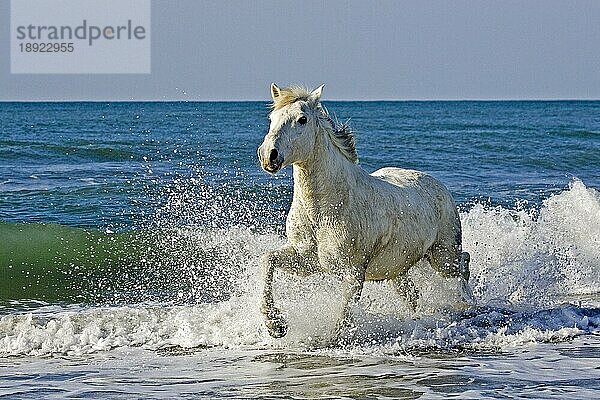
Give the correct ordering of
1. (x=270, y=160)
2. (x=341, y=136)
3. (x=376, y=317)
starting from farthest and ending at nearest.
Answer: (x=376, y=317)
(x=341, y=136)
(x=270, y=160)

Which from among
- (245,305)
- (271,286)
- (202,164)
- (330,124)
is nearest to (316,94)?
(330,124)

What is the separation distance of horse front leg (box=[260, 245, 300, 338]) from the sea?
6.7 inches

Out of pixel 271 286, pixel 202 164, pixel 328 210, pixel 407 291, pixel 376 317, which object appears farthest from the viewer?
pixel 202 164

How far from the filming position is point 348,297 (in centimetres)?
696

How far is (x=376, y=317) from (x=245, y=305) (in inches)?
43.4

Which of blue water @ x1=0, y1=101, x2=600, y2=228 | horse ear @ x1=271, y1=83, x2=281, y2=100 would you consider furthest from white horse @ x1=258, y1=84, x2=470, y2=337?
blue water @ x1=0, y1=101, x2=600, y2=228

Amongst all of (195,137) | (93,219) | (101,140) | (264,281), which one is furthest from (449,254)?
(195,137)

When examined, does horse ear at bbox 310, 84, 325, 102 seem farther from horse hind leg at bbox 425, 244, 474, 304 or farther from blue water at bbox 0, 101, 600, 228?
blue water at bbox 0, 101, 600, 228

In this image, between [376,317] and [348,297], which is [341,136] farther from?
[376,317]

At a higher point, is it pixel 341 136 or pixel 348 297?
pixel 341 136

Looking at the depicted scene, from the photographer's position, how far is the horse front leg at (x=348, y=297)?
6.93m

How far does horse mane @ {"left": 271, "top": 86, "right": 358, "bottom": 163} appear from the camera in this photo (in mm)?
6735

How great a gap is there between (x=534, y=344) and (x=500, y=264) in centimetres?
316

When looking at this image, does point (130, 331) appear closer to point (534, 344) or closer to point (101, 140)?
point (534, 344)
